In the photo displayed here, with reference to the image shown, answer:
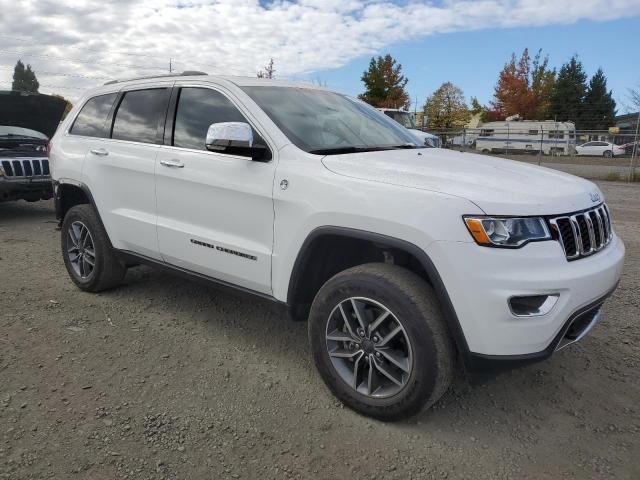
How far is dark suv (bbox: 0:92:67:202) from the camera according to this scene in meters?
8.05

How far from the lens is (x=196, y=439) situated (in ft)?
9.02

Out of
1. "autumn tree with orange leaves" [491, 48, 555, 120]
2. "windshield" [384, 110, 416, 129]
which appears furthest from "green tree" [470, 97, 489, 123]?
"windshield" [384, 110, 416, 129]

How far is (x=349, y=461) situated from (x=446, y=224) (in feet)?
4.03

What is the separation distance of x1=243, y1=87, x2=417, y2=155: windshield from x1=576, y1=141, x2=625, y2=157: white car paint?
3785 cm

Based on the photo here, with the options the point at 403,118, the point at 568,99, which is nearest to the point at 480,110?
the point at 568,99

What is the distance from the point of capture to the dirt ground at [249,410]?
258cm

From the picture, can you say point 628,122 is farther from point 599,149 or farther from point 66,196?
point 66,196

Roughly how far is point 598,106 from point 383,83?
2765cm

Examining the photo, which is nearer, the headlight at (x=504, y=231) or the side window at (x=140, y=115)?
the headlight at (x=504, y=231)

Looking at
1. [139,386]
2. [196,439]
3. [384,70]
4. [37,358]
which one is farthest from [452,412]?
[384,70]

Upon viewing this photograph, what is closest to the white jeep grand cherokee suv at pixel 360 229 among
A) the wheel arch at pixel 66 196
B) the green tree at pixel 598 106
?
the wheel arch at pixel 66 196

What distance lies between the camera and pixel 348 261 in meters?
3.28

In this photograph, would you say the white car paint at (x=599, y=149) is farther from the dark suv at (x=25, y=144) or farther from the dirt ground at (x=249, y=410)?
the dirt ground at (x=249, y=410)

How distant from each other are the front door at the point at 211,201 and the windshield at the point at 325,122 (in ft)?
0.76
